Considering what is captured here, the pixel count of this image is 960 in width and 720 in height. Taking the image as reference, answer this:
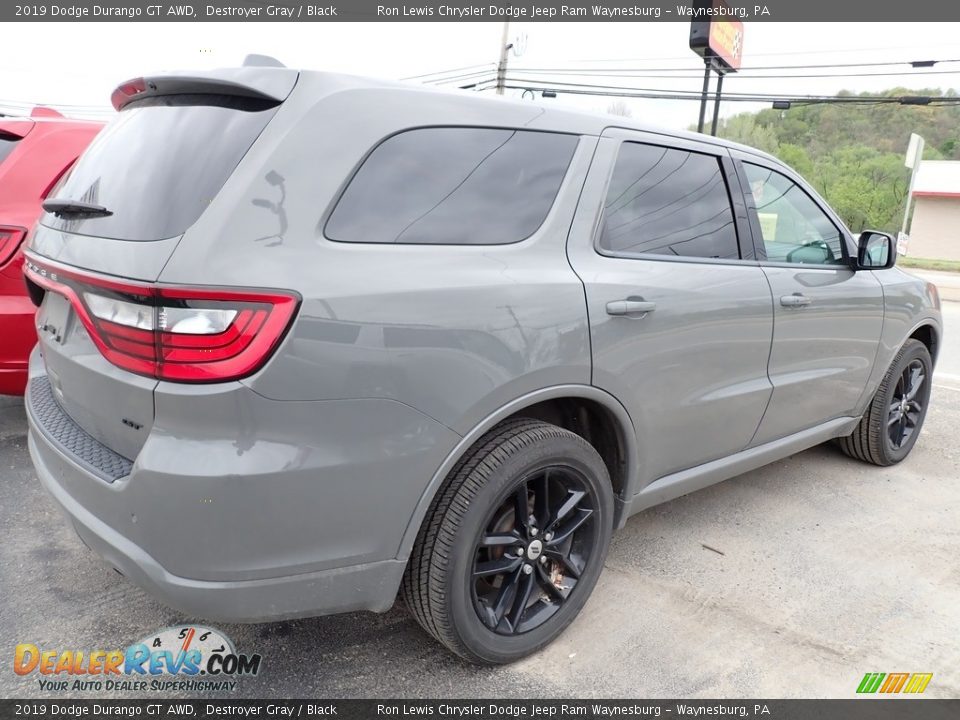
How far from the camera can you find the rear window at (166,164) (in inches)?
73.0

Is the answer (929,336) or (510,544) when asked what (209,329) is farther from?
(929,336)

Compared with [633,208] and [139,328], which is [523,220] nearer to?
[633,208]

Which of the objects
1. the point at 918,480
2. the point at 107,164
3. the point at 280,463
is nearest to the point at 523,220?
the point at 280,463

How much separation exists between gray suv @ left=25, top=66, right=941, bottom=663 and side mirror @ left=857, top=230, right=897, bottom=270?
122cm

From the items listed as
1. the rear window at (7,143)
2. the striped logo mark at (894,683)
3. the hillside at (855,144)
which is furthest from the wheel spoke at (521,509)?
the hillside at (855,144)

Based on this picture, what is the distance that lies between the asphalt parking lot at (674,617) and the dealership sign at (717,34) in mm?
20099

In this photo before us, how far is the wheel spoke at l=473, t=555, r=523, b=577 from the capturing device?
2.24 meters

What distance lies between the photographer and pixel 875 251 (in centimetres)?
379

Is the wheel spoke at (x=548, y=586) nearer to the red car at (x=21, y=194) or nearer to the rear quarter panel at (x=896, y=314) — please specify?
the rear quarter panel at (x=896, y=314)

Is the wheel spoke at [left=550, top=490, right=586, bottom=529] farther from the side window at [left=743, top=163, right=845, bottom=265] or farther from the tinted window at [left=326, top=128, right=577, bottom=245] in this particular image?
the side window at [left=743, top=163, right=845, bottom=265]

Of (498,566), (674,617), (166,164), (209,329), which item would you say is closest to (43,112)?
(166,164)

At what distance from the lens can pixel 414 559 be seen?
214cm

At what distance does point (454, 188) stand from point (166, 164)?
82cm

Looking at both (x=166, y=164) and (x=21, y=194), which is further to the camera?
(x=21, y=194)
